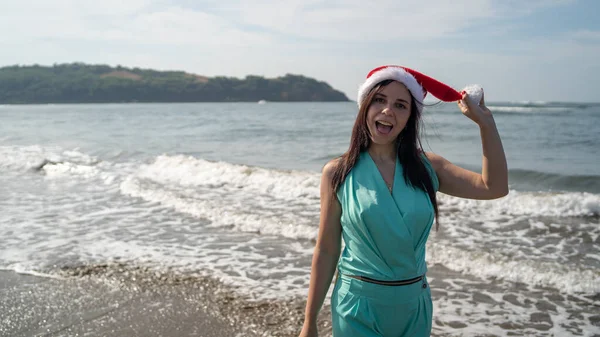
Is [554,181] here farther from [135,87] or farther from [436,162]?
[135,87]

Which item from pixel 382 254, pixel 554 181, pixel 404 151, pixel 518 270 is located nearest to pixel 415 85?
pixel 404 151

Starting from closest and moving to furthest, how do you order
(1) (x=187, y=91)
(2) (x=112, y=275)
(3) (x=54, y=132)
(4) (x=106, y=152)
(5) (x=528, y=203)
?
Result: (2) (x=112, y=275) < (5) (x=528, y=203) < (4) (x=106, y=152) < (3) (x=54, y=132) < (1) (x=187, y=91)

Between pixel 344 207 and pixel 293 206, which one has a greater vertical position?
pixel 344 207

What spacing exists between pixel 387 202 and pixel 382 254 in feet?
0.75

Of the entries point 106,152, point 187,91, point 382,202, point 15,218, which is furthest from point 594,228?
point 187,91

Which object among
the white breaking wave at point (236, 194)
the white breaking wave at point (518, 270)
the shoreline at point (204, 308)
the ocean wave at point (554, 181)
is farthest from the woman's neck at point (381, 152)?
the ocean wave at point (554, 181)

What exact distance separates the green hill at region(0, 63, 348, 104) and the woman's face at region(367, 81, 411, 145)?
412 feet

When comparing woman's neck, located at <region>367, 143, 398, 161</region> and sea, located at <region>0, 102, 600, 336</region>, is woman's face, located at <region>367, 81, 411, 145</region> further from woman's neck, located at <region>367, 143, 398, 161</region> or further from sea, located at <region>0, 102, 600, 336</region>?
sea, located at <region>0, 102, 600, 336</region>

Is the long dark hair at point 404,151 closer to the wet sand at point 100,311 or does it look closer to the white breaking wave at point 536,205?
the wet sand at point 100,311

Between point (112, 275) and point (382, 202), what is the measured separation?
17.1 ft

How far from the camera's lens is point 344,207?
7.32 feet

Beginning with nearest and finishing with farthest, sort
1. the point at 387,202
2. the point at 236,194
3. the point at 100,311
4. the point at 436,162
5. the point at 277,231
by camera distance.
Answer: the point at 387,202 < the point at 436,162 < the point at 100,311 < the point at 277,231 < the point at 236,194

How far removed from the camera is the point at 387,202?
2.13 metres

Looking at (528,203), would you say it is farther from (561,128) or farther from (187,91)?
(187,91)
